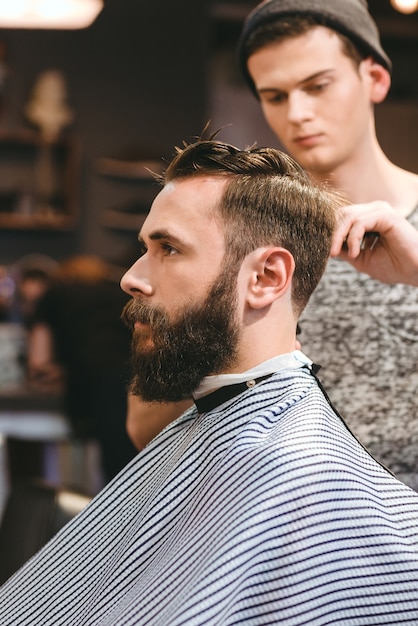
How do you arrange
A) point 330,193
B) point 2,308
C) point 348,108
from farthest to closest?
1. point 2,308
2. point 348,108
3. point 330,193

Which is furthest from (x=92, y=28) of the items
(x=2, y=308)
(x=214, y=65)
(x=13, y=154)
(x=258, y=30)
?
(x=258, y=30)

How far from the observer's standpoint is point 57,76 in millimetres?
6660

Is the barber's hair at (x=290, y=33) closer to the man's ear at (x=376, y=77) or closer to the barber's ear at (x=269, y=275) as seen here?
the man's ear at (x=376, y=77)

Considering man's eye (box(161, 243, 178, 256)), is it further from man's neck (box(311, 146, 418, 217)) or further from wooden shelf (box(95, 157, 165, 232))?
wooden shelf (box(95, 157, 165, 232))

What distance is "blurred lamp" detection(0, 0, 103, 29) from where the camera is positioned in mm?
4883

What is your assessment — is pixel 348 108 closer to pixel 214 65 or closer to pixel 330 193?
pixel 330 193

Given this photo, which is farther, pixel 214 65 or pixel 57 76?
pixel 57 76

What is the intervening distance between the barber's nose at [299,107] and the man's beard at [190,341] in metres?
0.64

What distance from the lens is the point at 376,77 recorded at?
2207 millimetres

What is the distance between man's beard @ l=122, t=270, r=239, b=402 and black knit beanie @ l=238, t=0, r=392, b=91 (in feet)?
2.82

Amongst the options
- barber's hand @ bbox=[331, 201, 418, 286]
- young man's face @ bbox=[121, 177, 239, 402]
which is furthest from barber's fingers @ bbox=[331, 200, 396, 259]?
young man's face @ bbox=[121, 177, 239, 402]

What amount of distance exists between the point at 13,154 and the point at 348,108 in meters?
5.07

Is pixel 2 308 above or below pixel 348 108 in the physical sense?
below

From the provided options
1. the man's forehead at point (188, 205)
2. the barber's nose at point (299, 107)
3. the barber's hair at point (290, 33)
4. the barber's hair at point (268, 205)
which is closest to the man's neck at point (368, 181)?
the barber's nose at point (299, 107)
